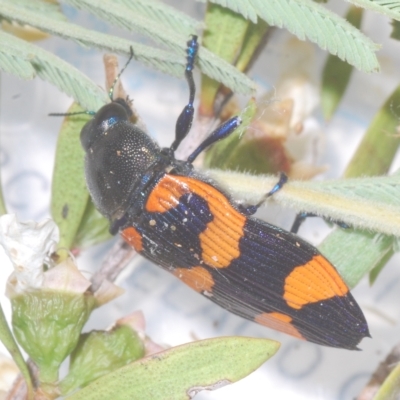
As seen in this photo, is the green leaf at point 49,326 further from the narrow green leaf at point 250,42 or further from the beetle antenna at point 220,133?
the narrow green leaf at point 250,42

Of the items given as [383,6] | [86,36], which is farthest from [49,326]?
[383,6]

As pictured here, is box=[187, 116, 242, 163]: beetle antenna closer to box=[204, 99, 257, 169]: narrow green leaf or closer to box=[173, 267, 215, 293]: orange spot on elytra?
box=[204, 99, 257, 169]: narrow green leaf

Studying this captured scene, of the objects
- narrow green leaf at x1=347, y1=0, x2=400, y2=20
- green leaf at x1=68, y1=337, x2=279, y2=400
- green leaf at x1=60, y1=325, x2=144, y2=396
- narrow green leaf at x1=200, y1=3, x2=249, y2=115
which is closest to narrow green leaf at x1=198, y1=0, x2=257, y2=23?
narrow green leaf at x1=200, y1=3, x2=249, y2=115

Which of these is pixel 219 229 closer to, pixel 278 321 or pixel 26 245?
pixel 278 321

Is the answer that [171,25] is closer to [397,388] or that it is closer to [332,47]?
[332,47]

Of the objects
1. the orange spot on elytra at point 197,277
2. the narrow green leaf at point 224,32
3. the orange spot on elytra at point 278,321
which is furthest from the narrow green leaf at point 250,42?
the orange spot on elytra at point 278,321
